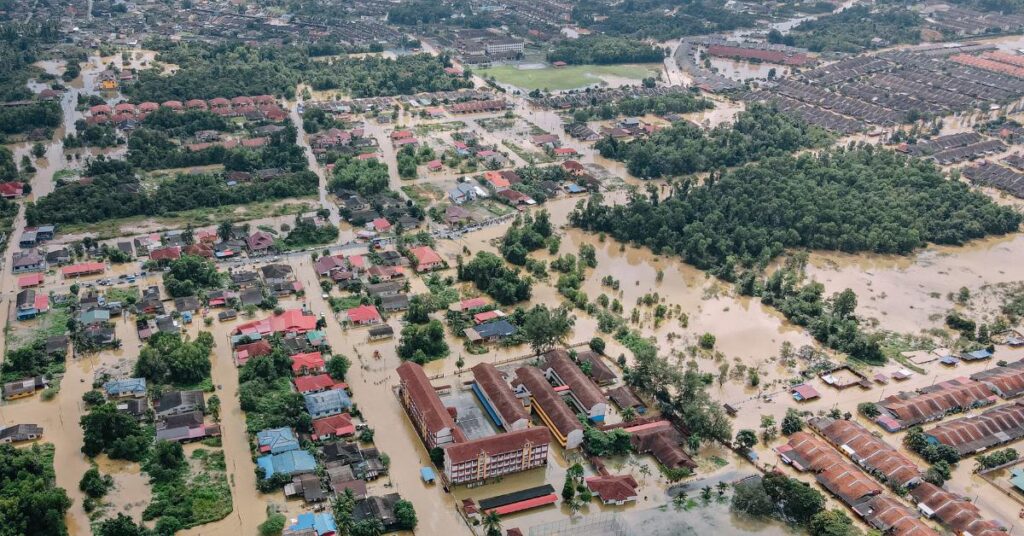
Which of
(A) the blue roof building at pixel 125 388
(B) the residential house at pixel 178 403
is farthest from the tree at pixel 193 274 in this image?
(B) the residential house at pixel 178 403

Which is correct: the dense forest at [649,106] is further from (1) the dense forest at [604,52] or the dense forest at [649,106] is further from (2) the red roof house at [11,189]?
(2) the red roof house at [11,189]

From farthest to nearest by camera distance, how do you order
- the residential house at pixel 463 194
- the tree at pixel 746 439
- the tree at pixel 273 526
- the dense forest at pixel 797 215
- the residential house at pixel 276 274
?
the residential house at pixel 463 194, the dense forest at pixel 797 215, the residential house at pixel 276 274, the tree at pixel 746 439, the tree at pixel 273 526

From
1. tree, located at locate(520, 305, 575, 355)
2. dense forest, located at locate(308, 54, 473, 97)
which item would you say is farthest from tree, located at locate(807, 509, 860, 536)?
dense forest, located at locate(308, 54, 473, 97)

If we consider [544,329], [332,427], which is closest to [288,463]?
[332,427]

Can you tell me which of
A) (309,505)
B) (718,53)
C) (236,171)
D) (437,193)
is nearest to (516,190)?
(437,193)

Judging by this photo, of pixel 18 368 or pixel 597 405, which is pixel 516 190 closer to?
pixel 597 405

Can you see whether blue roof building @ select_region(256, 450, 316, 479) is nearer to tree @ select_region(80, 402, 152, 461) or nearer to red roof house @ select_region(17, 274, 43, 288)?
tree @ select_region(80, 402, 152, 461)
